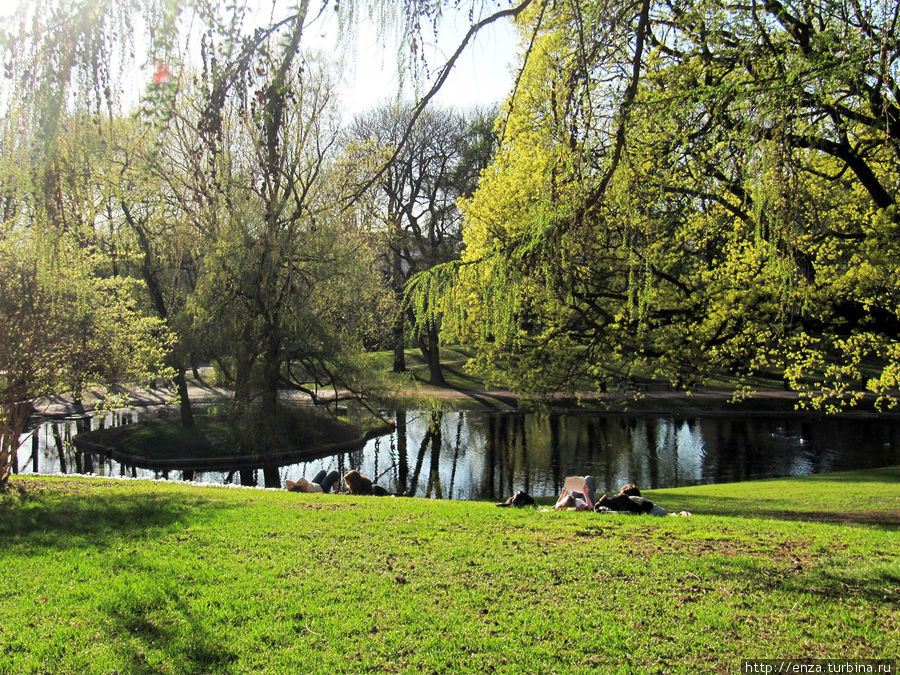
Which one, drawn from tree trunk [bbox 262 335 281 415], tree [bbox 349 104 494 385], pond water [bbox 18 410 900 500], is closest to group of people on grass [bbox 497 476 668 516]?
pond water [bbox 18 410 900 500]

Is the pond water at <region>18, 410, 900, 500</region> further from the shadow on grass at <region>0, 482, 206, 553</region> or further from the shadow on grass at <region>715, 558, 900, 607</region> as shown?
the shadow on grass at <region>715, 558, 900, 607</region>

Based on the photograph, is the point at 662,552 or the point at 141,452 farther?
the point at 141,452

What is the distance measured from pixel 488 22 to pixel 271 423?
18738 millimetres

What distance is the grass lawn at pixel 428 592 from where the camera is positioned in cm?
405

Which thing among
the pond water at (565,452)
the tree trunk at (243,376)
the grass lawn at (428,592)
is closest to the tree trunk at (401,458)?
the pond water at (565,452)

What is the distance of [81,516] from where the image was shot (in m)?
8.00

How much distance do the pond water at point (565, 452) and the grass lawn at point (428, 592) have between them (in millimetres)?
9411

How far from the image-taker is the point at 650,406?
29422 millimetres

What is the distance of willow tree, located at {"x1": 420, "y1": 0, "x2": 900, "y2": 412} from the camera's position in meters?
4.41

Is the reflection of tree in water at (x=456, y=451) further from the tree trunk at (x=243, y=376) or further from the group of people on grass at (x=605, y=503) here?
the tree trunk at (x=243, y=376)

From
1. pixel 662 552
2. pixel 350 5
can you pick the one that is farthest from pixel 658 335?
pixel 350 5

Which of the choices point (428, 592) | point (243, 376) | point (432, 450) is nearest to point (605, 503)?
point (428, 592)

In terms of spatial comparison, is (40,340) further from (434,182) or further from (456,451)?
(434,182)

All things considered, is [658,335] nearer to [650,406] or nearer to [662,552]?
[662,552]
